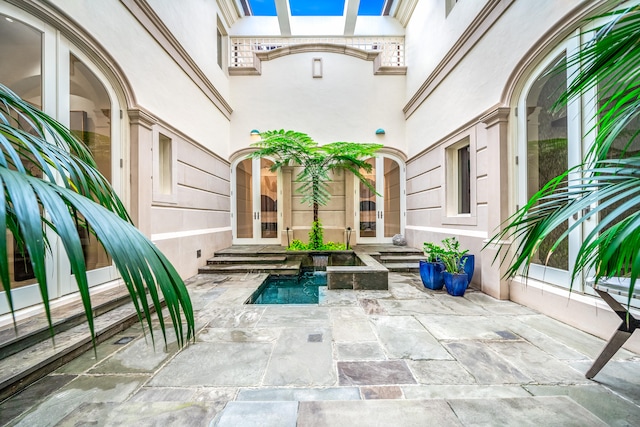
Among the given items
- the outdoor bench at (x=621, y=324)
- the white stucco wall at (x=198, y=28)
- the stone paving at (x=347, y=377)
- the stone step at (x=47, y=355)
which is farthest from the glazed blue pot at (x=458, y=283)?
the white stucco wall at (x=198, y=28)

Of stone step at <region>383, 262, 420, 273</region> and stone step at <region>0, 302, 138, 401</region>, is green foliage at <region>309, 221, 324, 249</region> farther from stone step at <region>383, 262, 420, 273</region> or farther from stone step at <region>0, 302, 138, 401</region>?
stone step at <region>0, 302, 138, 401</region>

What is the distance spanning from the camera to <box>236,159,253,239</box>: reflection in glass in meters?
6.96

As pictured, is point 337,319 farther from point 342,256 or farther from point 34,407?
point 342,256

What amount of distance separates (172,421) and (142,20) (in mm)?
4518

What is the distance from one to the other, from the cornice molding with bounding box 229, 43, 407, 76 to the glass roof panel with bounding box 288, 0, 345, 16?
46.9 inches

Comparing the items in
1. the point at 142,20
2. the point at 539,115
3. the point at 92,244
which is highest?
the point at 142,20

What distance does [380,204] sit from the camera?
714cm

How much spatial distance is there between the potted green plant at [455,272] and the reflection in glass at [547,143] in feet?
2.63

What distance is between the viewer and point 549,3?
2832 mm

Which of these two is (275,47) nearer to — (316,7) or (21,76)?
(316,7)

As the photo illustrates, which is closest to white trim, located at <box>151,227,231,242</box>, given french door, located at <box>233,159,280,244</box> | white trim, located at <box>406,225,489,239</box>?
french door, located at <box>233,159,280,244</box>

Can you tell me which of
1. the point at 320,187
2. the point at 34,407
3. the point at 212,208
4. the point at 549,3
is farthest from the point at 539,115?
the point at 212,208

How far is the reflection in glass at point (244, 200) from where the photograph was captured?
6961 mm

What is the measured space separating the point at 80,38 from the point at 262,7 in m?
5.96
